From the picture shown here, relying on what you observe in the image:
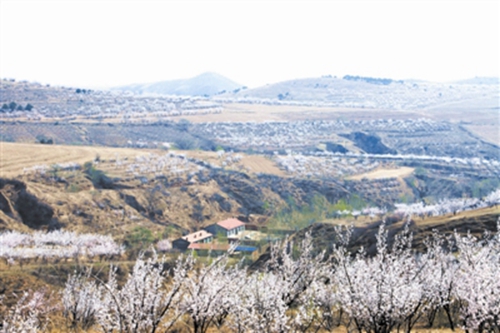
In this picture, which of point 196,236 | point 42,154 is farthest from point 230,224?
point 42,154

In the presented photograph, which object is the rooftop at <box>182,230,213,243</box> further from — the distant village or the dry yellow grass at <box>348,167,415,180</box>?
the dry yellow grass at <box>348,167,415,180</box>

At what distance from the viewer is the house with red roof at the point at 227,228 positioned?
7294 centimetres

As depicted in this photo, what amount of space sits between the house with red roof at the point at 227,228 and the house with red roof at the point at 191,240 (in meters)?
1.95

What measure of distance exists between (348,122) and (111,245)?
141701mm

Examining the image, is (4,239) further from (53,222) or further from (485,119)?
(485,119)

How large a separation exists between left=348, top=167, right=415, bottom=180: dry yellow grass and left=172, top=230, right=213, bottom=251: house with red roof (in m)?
49.2

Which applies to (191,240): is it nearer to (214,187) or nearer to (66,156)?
(214,187)

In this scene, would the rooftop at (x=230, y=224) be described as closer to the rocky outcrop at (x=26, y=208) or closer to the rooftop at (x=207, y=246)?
the rooftop at (x=207, y=246)

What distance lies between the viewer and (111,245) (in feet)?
190

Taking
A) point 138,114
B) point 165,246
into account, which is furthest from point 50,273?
point 138,114

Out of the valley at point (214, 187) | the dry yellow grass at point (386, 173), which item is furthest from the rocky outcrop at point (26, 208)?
the dry yellow grass at point (386, 173)

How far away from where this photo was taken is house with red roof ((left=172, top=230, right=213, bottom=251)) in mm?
64463

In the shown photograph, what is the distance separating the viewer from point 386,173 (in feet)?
381

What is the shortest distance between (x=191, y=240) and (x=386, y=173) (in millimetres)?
62595
